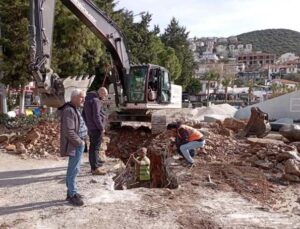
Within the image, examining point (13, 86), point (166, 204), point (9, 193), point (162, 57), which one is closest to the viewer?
point (166, 204)

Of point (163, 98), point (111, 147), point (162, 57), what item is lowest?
point (111, 147)

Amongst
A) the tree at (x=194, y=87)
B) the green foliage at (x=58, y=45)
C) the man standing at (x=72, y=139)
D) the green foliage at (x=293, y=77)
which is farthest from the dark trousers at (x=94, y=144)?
the green foliage at (x=293, y=77)

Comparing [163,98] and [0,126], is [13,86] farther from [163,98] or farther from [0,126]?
[163,98]

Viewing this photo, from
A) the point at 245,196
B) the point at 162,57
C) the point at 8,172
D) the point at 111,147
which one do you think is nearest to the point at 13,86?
the point at 111,147

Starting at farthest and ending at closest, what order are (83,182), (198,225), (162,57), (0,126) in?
(162,57), (0,126), (83,182), (198,225)

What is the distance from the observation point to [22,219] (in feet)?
19.5

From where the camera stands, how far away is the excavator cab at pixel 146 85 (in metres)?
15.5

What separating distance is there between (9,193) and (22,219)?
1568 mm

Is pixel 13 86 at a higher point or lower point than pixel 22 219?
higher

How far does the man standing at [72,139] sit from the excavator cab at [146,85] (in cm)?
892

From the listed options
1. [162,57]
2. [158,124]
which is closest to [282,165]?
[158,124]

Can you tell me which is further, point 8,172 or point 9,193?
point 8,172

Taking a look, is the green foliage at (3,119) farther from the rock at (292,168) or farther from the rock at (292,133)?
the rock at (292,168)

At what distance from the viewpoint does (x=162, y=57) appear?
49719 millimetres
